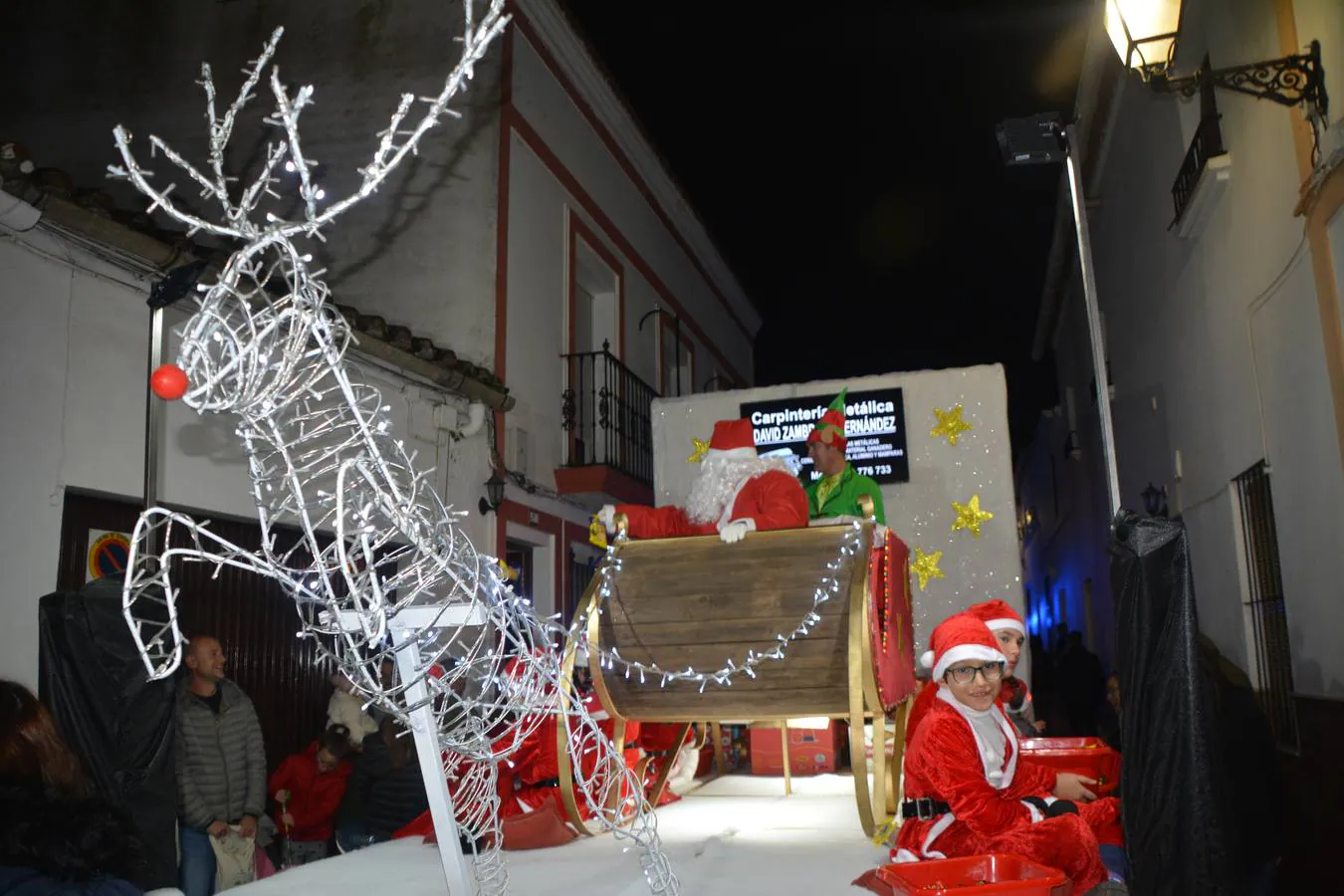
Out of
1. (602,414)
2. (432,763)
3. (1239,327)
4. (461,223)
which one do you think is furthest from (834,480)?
(602,414)

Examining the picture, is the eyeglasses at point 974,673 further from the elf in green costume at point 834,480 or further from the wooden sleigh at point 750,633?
the elf in green costume at point 834,480

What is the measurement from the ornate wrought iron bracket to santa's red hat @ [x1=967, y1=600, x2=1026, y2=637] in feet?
8.19

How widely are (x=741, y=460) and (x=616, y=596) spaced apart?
3.33ft

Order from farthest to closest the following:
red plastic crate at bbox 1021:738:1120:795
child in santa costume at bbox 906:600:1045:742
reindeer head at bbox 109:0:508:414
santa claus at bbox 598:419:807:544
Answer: santa claus at bbox 598:419:807:544, child in santa costume at bbox 906:600:1045:742, red plastic crate at bbox 1021:738:1120:795, reindeer head at bbox 109:0:508:414

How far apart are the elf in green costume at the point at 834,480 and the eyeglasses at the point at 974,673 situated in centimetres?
200

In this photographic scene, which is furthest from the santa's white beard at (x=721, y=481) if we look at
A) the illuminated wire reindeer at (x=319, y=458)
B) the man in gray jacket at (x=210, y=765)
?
the man in gray jacket at (x=210, y=765)

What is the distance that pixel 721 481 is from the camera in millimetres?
5352

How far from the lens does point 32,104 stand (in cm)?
1070

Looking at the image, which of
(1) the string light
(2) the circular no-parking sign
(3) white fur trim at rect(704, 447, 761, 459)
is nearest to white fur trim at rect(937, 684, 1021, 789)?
(1) the string light

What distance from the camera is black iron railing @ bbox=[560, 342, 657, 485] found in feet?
37.2

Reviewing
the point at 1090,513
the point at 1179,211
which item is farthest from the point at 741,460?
the point at 1090,513

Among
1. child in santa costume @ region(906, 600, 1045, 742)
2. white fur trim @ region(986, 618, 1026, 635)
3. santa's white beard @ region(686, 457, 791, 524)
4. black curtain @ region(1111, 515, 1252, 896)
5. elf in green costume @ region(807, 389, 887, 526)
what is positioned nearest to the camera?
black curtain @ region(1111, 515, 1252, 896)

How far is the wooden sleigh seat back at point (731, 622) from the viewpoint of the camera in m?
4.50

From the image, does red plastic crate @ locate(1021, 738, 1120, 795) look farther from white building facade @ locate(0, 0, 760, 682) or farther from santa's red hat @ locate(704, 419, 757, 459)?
white building facade @ locate(0, 0, 760, 682)
